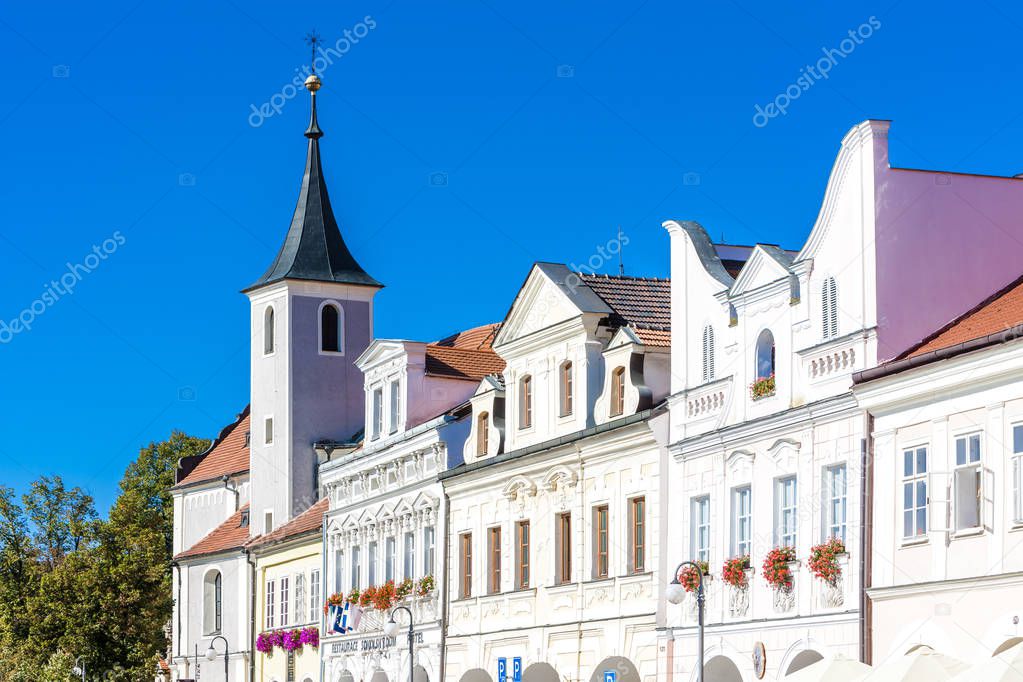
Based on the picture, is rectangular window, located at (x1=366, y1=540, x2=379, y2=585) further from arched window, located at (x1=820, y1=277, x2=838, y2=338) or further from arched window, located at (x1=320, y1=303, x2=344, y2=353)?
arched window, located at (x1=820, y1=277, x2=838, y2=338)

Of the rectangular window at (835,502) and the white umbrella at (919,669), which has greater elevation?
the rectangular window at (835,502)

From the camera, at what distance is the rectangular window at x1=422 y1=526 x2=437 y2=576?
171 ft

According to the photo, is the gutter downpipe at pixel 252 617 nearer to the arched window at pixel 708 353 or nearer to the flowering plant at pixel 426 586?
the flowering plant at pixel 426 586

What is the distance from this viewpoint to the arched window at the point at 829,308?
35344 mm

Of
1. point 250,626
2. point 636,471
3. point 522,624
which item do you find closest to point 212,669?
point 250,626

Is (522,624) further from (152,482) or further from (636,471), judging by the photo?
(152,482)

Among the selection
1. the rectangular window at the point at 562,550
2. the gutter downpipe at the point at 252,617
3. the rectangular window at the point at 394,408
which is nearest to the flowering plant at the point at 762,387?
the rectangular window at the point at 562,550

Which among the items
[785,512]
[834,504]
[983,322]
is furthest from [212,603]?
[983,322]

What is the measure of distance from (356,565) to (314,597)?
408 cm

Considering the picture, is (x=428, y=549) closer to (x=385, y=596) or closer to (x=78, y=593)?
(x=385, y=596)

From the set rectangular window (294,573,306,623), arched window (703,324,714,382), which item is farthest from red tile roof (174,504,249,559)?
arched window (703,324,714,382)

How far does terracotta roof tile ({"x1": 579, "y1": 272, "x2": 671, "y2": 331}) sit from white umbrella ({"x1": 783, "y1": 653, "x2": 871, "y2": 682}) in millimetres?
14056

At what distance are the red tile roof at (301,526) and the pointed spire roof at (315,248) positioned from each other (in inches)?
315

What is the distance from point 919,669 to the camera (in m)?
29.5
